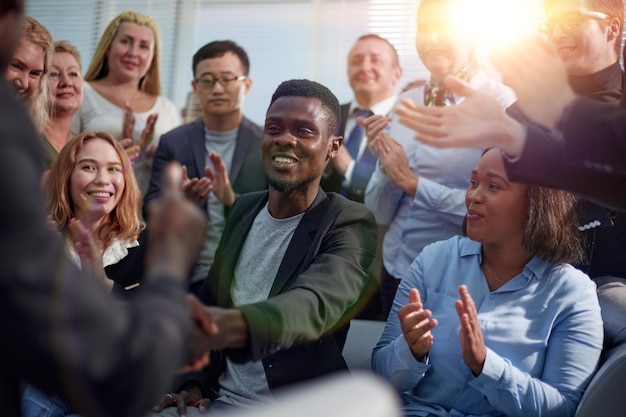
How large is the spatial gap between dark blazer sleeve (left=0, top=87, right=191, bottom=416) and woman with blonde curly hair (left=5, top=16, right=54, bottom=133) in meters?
1.81

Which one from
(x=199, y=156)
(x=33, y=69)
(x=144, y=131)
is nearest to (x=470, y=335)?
(x=199, y=156)

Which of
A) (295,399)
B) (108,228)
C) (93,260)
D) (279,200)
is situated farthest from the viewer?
(108,228)

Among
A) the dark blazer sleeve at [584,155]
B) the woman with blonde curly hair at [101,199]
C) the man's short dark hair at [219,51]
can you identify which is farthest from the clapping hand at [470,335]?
the man's short dark hair at [219,51]

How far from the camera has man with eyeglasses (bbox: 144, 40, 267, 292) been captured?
318 centimetres

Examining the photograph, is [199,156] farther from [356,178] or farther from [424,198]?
[424,198]

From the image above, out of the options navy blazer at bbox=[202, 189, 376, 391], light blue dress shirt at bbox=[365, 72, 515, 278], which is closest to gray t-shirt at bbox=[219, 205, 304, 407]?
navy blazer at bbox=[202, 189, 376, 391]

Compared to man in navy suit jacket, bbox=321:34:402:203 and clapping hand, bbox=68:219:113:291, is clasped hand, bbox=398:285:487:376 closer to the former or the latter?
clapping hand, bbox=68:219:113:291

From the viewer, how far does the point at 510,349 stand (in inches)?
92.0

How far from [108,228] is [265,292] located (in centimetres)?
76

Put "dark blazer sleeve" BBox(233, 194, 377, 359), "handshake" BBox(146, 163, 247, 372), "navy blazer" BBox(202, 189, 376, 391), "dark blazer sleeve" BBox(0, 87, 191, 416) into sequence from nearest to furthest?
1. "dark blazer sleeve" BBox(0, 87, 191, 416)
2. "handshake" BBox(146, 163, 247, 372)
3. "dark blazer sleeve" BBox(233, 194, 377, 359)
4. "navy blazer" BBox(202, 189, 376, 391)

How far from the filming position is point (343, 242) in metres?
2.33

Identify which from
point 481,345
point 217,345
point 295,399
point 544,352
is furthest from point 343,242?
point 295,399

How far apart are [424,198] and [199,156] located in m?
0.99

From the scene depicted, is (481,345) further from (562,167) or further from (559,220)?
(562,167)
